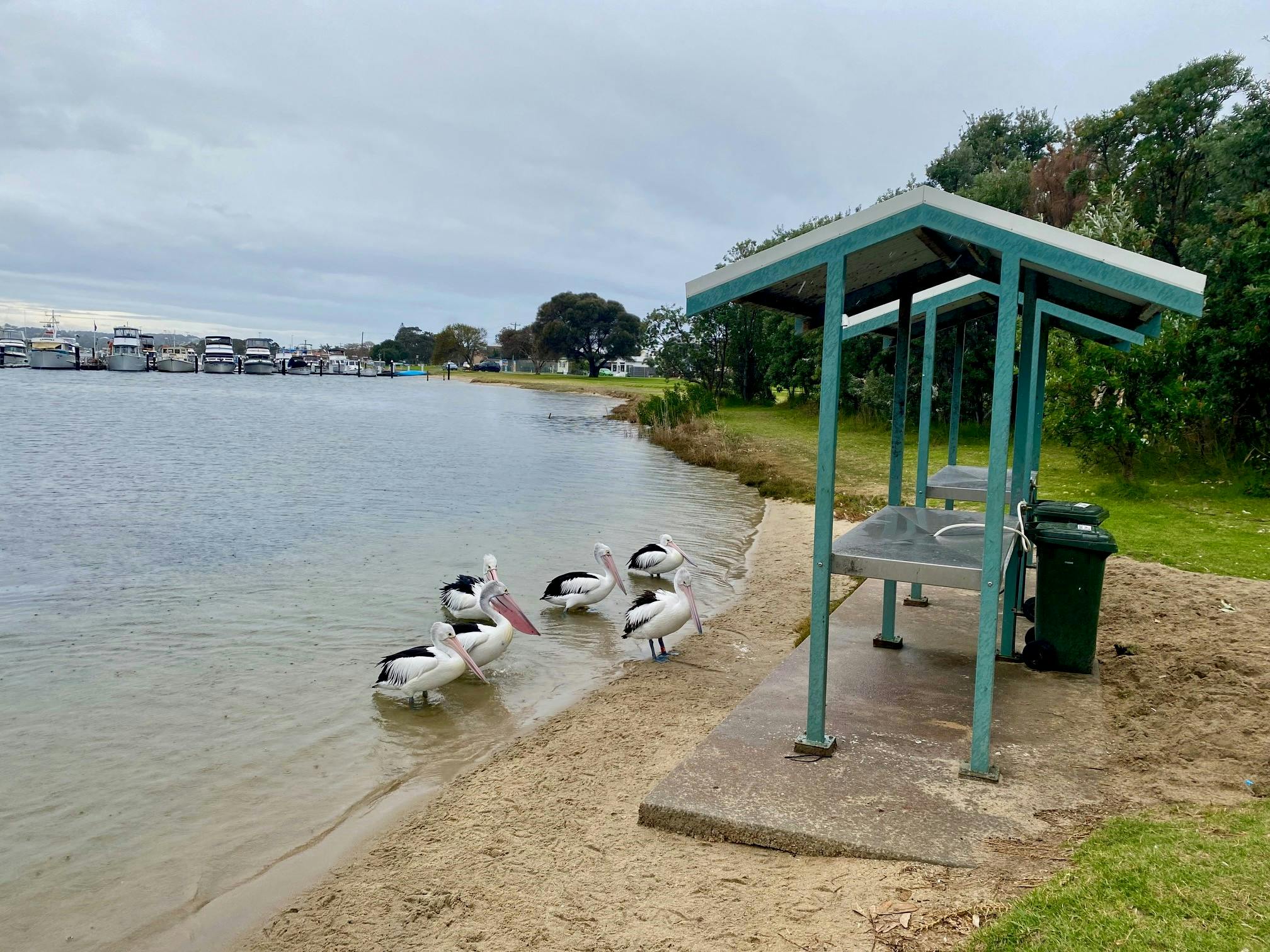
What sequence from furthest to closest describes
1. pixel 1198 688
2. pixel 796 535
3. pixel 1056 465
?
pixel 1056 465, pixel 796 535, pixel 1198 688

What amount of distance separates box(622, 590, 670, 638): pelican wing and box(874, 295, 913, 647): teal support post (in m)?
2.26

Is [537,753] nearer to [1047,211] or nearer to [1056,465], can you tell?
[1056,465]

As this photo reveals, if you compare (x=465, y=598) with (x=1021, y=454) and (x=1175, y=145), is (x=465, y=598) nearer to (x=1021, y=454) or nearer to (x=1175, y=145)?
(x=1021, y=454)

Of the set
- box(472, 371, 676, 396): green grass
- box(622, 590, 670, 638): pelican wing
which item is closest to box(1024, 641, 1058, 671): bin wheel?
box(622, 590, 670, 638): pelican wing

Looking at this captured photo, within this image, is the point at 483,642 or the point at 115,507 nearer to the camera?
the point at 483,642

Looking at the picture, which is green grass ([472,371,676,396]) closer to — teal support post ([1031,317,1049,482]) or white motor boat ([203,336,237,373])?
white motor boat ([203,336,237,373])

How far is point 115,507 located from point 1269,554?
61.9 ft

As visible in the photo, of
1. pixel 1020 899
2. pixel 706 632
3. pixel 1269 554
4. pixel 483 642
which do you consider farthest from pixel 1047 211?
pixel 1020 899

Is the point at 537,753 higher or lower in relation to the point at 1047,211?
lower

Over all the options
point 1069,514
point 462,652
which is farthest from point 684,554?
point 1069,514

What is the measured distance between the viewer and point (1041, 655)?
6344 millimetres

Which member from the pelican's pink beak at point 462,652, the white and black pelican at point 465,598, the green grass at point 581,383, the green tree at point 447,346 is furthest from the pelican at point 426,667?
the green tree at point 447,346

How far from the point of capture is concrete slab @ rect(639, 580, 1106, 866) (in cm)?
402

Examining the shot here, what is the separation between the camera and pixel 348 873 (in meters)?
4.61
